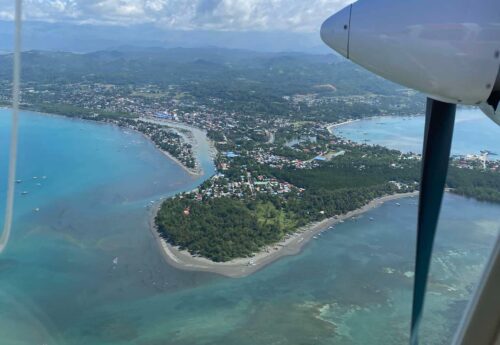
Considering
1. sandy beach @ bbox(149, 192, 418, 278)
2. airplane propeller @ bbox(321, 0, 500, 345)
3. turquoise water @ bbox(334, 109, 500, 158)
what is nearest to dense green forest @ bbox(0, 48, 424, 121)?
turquoise water @ bbox(334, 109, 500, 158)

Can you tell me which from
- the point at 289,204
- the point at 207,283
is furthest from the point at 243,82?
the point at 207,283

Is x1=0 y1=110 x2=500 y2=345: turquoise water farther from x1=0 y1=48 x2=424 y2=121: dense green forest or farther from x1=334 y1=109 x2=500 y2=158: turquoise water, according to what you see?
x1=0 y1=48 x2=424 y2=121: dense green forest

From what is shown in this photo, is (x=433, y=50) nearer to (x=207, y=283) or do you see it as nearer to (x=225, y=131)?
(x=207, y=283)

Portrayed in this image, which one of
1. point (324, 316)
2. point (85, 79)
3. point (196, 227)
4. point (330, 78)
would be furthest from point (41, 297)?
point (330, 78)

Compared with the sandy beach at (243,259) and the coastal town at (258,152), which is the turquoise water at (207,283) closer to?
the sandy beach at (243,259)

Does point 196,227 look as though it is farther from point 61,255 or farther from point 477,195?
point 477,195
